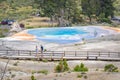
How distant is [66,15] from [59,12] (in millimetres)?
1728

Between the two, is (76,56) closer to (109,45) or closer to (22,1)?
(109,45)

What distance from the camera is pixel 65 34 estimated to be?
64.6 m

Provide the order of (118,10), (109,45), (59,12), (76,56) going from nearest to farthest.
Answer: (76,56), (109,45), (59,12), (118,10)

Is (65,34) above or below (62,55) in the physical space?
below

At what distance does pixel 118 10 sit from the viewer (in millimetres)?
112875

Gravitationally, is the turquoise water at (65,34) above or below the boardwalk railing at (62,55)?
below

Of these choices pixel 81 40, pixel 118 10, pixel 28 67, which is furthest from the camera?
pixel 118 10

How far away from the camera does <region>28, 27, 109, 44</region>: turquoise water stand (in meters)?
55.9

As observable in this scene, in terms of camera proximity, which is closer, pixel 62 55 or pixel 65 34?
pixel 62 55

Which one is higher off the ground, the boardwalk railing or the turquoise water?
the boardwalk railing

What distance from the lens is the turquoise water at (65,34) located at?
55925 mm

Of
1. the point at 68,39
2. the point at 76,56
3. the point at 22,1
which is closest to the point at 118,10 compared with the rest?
the point at 22,1

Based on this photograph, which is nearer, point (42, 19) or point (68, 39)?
point (68, 39)

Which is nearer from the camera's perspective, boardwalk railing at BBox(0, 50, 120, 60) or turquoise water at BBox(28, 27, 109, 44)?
boardwalk railing at BBox(0, 50, 120, 60)
